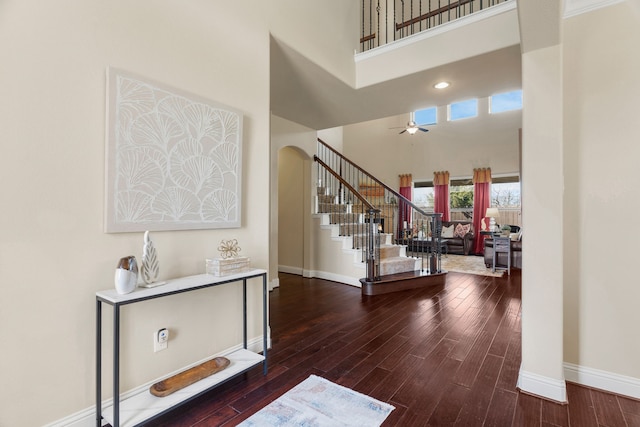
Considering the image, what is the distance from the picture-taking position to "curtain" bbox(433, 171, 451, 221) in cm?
944

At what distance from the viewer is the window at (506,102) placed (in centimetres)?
848

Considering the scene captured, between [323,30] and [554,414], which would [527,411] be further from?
[323,30]

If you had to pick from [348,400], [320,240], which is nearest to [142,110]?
[348,400]

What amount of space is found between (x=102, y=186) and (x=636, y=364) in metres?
3.42

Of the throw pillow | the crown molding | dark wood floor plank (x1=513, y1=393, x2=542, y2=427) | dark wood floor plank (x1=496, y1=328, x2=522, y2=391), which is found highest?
the crown molding

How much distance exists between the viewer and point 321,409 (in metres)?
1.83

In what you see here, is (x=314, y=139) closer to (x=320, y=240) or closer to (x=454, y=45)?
(x=320, y=240)

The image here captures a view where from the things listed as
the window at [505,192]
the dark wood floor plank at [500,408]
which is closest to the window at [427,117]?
the window at [505,192]

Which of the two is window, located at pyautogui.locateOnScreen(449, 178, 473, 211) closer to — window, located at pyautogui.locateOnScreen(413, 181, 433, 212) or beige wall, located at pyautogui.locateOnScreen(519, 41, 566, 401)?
window, located at pyautogui.locateOnScreen(413, 181, 433, 212)

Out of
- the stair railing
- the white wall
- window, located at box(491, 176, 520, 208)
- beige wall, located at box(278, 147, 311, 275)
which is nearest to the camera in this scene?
the white wall

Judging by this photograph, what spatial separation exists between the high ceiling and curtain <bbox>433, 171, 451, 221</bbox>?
5.69 metres

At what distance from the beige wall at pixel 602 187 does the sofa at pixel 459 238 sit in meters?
6.68

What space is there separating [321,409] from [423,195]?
29.7 ft

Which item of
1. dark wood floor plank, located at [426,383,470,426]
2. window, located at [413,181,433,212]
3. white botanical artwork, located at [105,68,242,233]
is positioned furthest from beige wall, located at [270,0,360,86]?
window, located at [413,181,433,212]
